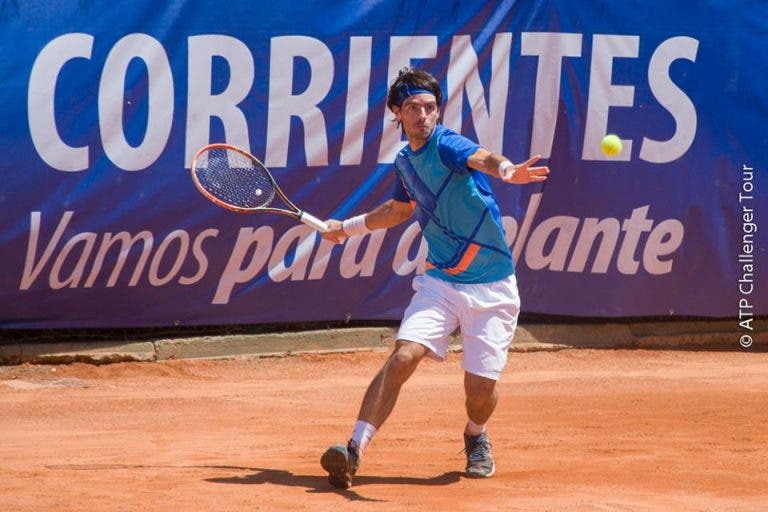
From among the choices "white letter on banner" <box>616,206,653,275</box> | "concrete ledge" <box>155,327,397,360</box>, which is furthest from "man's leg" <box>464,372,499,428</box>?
"white letter on banner" <box>616,206,653,275</box>

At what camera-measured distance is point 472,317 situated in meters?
5.77

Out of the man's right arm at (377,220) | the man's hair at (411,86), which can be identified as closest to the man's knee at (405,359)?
the man's right arm at (377,220)

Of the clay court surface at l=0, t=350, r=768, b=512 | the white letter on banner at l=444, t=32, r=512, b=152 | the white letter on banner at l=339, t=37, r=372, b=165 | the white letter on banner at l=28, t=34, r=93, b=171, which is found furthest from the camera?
the white letter on banner at l=444, t=32, r=512, b=152

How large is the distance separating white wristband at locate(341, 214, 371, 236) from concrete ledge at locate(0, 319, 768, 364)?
9.73 ft

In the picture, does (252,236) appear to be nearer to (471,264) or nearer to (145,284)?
(145,284)

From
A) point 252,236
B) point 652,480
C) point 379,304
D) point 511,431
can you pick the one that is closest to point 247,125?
point 252,236

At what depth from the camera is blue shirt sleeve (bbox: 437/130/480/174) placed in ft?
18.2

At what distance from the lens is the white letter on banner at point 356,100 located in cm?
905

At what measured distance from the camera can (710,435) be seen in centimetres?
699

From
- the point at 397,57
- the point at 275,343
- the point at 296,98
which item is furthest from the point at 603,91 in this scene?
the point at 275,343

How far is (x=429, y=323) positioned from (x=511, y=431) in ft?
5.29

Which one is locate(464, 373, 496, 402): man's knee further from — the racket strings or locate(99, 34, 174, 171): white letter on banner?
locate(99, 34, 174, 171): white letter on banner

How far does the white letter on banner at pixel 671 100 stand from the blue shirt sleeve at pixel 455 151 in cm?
426

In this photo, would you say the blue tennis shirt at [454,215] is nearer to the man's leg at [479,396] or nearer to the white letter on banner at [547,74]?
the man's leg at [479,396]
